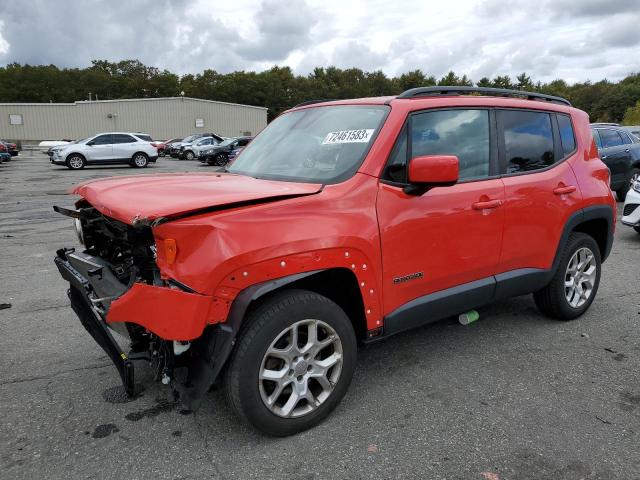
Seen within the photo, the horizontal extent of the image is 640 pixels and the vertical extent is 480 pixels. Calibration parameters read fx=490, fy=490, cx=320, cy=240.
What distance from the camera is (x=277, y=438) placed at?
8.62ft

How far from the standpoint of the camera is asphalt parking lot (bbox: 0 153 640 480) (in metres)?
2.42

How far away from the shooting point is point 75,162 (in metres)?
23.0

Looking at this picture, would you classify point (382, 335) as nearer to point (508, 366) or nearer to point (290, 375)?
point (290, 375)

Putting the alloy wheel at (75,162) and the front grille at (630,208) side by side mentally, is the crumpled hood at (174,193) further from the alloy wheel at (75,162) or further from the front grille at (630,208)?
the alloy wheel at (75,162)

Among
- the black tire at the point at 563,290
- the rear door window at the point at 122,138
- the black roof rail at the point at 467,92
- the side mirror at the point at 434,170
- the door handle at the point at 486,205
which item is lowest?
the black tire at the point at 563,290

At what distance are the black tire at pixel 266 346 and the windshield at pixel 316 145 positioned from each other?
743 millimetres

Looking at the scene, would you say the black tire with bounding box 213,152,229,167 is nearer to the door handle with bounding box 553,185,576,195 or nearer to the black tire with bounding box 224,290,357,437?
the door handle with bounding box 553,185,576,195

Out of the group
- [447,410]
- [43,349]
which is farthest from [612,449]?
[43,349]

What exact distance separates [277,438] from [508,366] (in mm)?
1782

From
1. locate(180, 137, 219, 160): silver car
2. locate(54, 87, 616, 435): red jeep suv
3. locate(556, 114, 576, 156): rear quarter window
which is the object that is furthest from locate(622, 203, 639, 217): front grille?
locate(180, 137, 219, 160): silver car

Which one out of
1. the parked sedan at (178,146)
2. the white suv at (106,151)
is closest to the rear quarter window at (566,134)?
the white suv at (106,151)

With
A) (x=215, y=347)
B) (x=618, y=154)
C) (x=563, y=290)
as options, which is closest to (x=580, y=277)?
(x=563, y=290)

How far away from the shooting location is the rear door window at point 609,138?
11414 mm

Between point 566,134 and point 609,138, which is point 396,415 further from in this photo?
point 609,138
